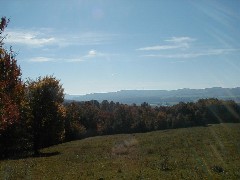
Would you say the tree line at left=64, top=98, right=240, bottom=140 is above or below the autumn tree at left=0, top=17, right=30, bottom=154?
below

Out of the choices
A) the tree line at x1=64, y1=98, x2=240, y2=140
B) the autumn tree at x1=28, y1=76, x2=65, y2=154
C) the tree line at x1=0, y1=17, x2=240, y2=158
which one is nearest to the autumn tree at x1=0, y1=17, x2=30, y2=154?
the tree line at x1=0, y1=17, x2=240, y2=158

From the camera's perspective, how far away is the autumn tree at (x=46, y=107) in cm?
5969

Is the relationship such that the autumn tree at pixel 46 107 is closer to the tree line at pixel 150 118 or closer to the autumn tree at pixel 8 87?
the autumn tree at pixel 8 87

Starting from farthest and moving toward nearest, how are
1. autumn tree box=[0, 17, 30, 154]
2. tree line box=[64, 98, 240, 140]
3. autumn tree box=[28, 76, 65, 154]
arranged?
tree line box=[64, 98, 240, 140] < autumn tree box=[28, 76, 65, 154] < autumn tree box=[0, 17, 30, 154]

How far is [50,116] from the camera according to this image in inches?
2395

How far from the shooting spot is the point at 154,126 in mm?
136500

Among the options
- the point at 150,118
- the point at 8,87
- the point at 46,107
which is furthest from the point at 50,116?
the point at 150,118

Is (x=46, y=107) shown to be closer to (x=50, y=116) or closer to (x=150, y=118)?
(x=50, y=116)

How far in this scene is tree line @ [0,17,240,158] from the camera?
2133 centimetres

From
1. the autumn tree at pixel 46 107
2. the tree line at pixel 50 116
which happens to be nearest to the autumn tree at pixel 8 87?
the tree line at pixel 50 116

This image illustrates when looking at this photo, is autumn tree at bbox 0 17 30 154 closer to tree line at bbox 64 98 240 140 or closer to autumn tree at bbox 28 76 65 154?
autumn tree at bbox 28 76 65 154

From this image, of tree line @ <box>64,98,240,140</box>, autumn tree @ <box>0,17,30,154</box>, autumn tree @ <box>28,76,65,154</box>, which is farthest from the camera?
tree line @ <box>64,98,240,140</box>

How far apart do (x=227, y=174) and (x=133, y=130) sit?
4325 inches

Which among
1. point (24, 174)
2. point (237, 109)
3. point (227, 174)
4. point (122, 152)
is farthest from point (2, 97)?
point (237, 109)
